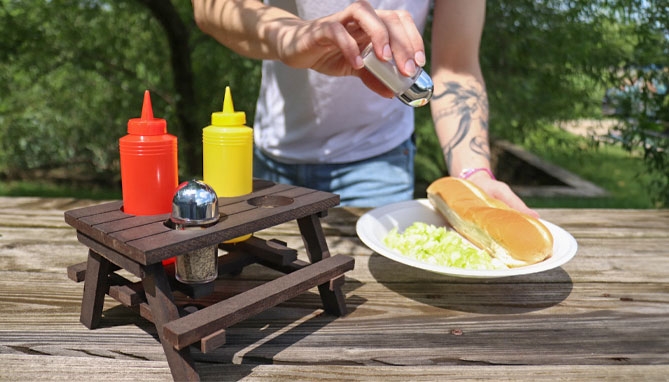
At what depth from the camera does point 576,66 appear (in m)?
4.15

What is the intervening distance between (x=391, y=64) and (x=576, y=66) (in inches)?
140

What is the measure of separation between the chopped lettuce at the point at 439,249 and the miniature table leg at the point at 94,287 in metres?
0.63

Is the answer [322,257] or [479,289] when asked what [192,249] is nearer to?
[322,257]

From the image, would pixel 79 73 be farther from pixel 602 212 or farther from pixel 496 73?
pixel 602 212

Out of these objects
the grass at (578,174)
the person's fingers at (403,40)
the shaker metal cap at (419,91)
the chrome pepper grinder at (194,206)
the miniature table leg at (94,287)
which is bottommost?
the grass at (578,174)

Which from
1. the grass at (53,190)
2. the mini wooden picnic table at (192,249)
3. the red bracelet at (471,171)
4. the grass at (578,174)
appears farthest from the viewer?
the grass at (53,190)

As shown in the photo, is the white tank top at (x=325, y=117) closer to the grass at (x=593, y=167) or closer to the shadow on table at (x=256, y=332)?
the shadow on table at (x=256, y=332)

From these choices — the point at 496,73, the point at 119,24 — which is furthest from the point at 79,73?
the point at 496,73

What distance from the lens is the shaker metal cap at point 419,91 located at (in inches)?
41.8

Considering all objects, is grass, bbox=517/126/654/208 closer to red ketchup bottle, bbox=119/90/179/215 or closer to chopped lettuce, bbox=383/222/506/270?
chopped lettuce, bbox=383/222/506/270

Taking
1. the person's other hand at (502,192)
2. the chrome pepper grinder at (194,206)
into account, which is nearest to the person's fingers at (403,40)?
the chrome pepper grinder at (194,206)

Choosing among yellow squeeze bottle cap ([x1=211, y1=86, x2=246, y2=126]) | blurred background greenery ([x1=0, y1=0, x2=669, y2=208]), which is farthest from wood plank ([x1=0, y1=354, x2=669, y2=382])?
blurred background greenery ([x1=0, y1=0, x2=669, y2=208])

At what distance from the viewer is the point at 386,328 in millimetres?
1104

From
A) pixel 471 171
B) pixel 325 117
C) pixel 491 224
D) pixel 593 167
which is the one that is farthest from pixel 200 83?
pixel 593 167
